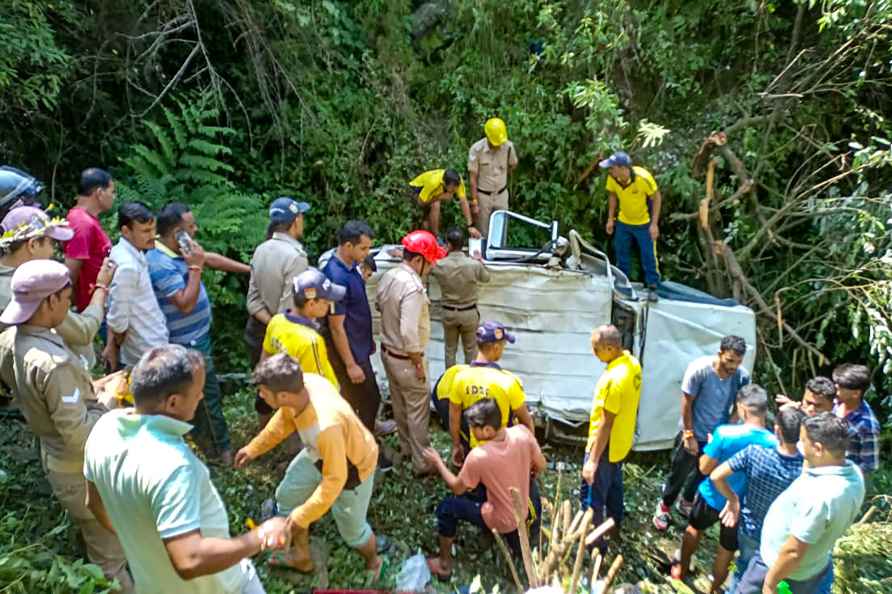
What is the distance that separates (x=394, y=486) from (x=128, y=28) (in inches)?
233

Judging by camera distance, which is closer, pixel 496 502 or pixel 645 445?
pixel 496 502

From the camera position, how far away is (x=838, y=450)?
2779 millimetres

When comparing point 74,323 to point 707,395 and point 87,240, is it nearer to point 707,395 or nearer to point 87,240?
point 87,240

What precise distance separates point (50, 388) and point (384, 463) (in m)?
2.58

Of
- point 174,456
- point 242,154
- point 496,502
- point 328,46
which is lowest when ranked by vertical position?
point 496,502

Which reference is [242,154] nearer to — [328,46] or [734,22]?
[328,46]

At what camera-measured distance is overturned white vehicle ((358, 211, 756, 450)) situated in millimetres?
5520

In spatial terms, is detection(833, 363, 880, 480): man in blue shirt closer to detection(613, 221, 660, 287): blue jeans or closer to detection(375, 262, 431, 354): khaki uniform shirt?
detection(613, 221, 660, 287): blue jeans

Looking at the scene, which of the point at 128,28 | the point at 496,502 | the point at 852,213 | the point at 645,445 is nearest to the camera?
the point at 496,502

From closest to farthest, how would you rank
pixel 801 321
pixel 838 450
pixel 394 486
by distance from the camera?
pixel 838 450, pixel 394 486, pixel 801 321

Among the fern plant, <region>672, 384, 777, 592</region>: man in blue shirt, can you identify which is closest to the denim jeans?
the fern plant

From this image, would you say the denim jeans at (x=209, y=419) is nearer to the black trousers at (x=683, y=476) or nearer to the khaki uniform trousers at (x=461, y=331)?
the khaki uniform trousers at (x=461, y=331)

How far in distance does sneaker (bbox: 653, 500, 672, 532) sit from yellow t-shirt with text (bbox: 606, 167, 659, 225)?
2640 mm

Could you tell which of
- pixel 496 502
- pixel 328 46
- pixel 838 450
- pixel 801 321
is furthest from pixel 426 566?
pixel 328 46
